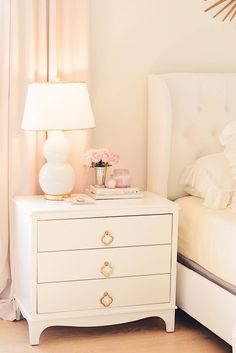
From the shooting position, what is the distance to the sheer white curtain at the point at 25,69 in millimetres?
3172

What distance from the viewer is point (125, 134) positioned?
3.48m

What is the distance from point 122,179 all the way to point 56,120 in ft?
1.45

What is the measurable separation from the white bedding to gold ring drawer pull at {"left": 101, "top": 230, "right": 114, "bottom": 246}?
0.40m

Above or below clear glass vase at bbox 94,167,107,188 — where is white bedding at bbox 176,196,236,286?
below

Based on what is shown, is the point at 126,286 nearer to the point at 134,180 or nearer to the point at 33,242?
the point at 33,242

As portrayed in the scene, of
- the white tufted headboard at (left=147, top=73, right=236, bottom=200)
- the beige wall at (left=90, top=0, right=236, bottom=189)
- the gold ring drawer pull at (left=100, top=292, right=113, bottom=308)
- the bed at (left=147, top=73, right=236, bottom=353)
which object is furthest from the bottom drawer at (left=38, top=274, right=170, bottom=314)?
the beige wall at (left=90, top=0, right=236, bottom=189)


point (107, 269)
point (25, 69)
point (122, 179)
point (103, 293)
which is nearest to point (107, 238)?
point (107, 269)

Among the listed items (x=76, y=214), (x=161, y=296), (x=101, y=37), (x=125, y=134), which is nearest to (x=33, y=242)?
(x=76, y=214)

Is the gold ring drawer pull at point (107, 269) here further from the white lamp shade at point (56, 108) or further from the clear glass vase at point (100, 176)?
the white lamp shade at point (56, 108)

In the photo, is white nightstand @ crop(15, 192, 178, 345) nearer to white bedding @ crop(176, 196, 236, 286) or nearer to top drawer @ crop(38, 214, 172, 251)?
top drawer @ crop(38, 214, 172, 251)

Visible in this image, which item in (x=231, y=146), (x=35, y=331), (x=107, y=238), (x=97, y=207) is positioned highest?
(x=231, y=146)

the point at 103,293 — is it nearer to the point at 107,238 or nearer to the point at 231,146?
the point at 107,238

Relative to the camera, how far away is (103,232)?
297 centimetres

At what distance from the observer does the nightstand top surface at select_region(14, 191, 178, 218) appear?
2.91 meters
